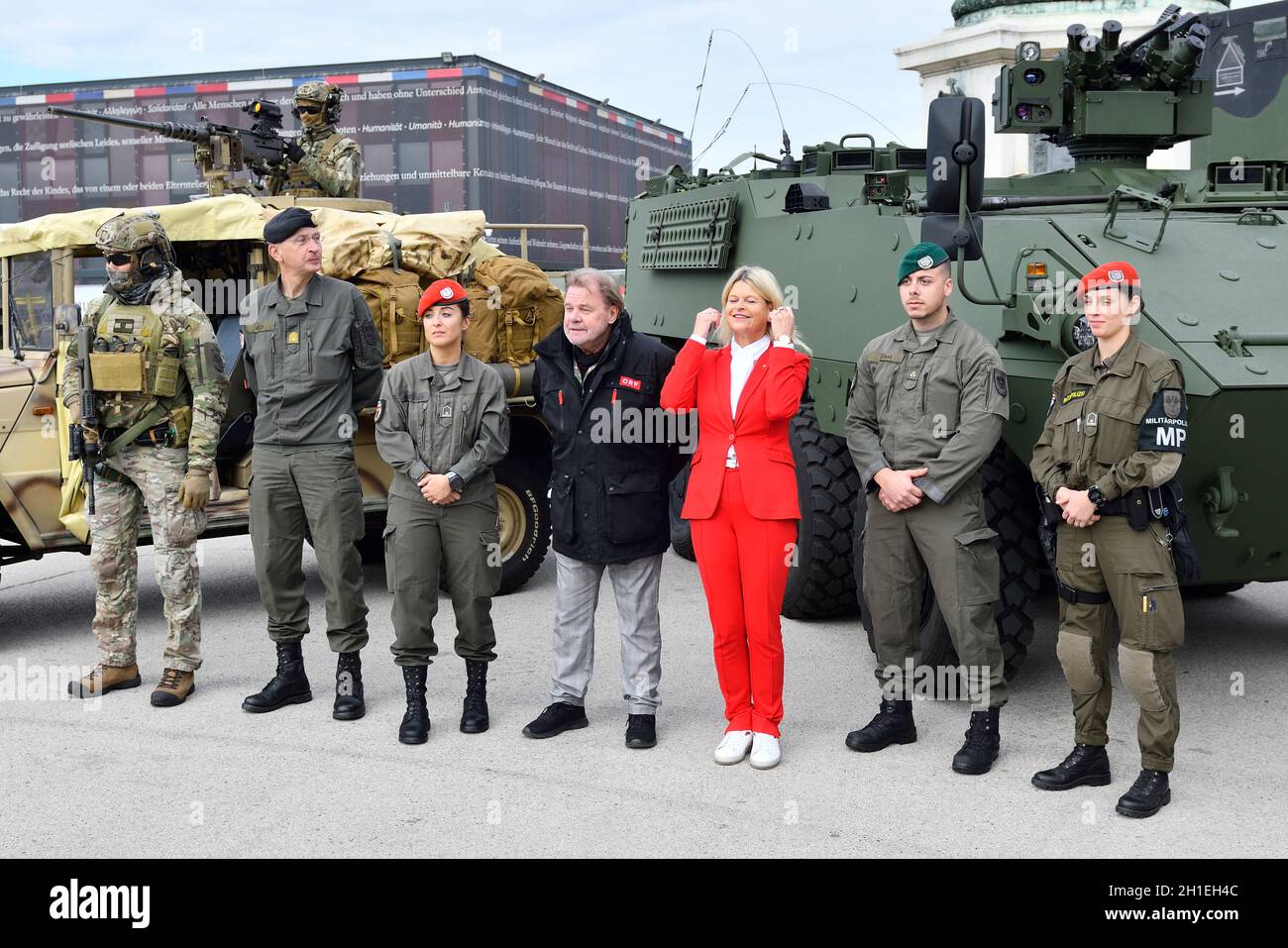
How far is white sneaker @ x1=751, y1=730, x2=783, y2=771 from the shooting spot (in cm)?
479

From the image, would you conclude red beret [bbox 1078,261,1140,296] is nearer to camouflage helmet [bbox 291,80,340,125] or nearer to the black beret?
the black beret

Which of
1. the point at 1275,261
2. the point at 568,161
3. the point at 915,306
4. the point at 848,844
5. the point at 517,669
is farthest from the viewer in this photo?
the point at 568,161

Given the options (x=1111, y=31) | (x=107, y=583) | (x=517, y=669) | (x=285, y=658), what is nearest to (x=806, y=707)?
(x=517, y=669)

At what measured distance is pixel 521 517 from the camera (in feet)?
24.8

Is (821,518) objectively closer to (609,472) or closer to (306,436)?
(609,472)

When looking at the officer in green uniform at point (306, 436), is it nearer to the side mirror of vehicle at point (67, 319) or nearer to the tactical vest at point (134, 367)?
the tactical vest at point (134, 367)

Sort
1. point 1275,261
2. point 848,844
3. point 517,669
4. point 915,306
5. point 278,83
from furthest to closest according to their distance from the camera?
1. point 278,83
2. point 517,669
3. point 1275,261
4. point 915,306
5. point 848,844

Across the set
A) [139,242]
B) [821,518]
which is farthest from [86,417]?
[821,518]

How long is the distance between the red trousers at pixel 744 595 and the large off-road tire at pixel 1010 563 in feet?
2.17

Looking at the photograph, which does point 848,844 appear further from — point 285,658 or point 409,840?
point 285,658

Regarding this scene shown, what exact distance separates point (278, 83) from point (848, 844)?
1410 cm

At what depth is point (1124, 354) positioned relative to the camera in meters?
4.37

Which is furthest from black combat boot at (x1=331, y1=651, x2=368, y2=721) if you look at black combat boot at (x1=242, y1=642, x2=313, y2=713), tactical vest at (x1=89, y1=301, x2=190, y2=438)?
tactical vest at (x1=89, y1=301, x2=190, y2=438)

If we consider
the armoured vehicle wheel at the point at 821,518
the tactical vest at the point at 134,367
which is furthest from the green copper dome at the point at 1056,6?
the tactical vest at the point at 134,367
